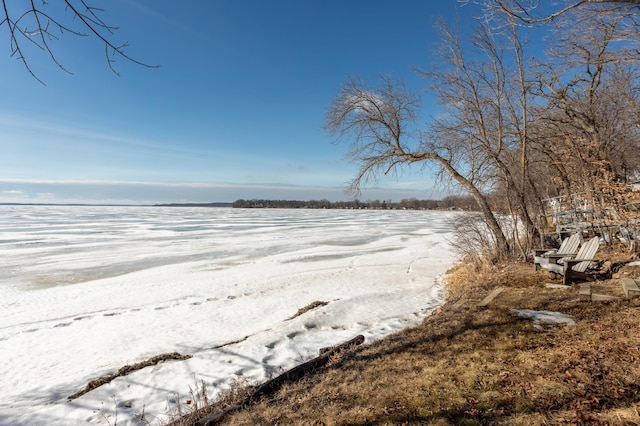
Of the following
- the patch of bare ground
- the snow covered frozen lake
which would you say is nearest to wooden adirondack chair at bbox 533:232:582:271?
the patch of bare ground

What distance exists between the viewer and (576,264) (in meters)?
7.93

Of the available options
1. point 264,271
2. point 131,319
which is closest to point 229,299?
point 131,319

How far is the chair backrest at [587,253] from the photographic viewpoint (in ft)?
25.5

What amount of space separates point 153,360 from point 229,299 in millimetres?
4274

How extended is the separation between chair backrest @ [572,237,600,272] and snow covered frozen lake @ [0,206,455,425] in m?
3.62

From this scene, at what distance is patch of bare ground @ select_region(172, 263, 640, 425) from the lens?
3.19 metres

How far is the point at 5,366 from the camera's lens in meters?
6.59

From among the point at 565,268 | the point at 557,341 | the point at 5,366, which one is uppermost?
Answer: the point at 565,268

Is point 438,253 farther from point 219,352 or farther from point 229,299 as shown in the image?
point 219,352

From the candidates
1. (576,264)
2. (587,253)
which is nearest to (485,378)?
(576,264)

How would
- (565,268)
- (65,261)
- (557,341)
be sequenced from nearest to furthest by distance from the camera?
(557,341) < (565,268) < (65,261)

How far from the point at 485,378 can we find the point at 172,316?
8021mm

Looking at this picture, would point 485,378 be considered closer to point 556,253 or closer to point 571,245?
point 556,253

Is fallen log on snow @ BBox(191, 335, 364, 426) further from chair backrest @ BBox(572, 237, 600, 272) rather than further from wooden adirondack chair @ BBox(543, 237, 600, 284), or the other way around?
chair backrest @ BBox(572, 237, 600, 272)
